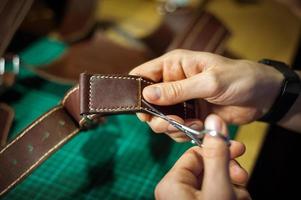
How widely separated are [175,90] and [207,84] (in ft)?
0.18

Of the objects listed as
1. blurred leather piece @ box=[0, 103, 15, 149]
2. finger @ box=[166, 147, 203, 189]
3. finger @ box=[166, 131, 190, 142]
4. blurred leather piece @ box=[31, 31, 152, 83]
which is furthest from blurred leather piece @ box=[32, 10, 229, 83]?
finger @ box=[166, 147, 203, 189]

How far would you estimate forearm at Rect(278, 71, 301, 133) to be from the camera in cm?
77

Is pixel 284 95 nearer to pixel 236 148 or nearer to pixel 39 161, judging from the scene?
pixel 236 148

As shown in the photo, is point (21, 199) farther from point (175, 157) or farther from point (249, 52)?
point (249, 52)

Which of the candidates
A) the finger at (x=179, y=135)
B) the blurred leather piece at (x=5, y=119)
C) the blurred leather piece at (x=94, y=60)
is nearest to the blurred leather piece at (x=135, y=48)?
the blurred leather piece at (x=94, y=60)

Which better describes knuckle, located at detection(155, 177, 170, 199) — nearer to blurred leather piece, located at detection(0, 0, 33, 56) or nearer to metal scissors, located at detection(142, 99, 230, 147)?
metal scissors, located at detection(142, 99, 230, 147)

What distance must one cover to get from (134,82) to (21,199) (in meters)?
0.31

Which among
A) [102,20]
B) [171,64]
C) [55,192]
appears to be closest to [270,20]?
[102,20]

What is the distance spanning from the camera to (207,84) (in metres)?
0.61

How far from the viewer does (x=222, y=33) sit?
928 mm

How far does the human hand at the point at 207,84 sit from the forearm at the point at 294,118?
0.19 feet

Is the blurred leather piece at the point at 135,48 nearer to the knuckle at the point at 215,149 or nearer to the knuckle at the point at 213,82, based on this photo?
the knuckle at the point at 213,82

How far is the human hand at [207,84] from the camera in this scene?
1.98 feet

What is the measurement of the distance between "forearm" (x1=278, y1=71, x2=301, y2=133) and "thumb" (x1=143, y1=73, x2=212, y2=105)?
0.26 m
